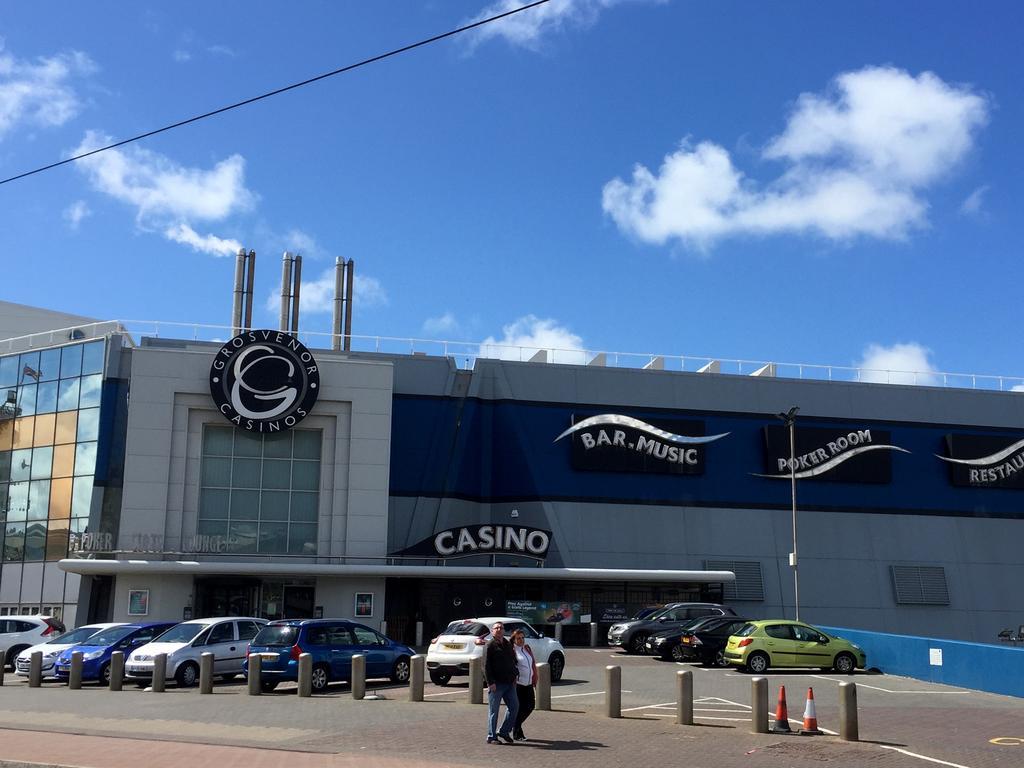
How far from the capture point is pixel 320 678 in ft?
71.8

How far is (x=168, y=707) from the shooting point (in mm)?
19312

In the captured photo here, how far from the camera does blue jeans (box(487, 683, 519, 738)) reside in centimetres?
1488

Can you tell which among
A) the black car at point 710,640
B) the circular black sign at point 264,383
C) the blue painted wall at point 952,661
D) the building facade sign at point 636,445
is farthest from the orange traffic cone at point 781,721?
the building facade sign at point 636,445

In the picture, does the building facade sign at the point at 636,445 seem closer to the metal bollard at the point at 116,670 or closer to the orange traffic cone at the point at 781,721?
the metal bollard at the point at 116,670

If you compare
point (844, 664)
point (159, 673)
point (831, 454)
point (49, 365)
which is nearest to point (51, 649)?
point (159, 673)

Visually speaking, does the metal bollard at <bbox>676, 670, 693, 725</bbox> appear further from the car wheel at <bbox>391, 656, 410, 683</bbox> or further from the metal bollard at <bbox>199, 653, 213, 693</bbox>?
the metal bollard at <bbox>199, 653, 213, 693</bbox>

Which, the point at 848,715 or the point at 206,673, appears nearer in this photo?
the point at 848,715

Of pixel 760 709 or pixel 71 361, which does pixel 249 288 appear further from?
pixel 760 709

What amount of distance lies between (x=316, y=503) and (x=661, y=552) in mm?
13329

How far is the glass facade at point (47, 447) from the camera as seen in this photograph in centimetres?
3947

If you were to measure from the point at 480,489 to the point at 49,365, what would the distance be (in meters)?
17.0

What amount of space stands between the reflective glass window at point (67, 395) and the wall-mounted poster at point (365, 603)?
1278 centimetres

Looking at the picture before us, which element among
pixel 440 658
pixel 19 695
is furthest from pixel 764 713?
pixel 19 695

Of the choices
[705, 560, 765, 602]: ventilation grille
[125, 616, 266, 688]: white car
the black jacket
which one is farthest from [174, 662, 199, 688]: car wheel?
[705, 560, 765, 602]: ventilation grille
